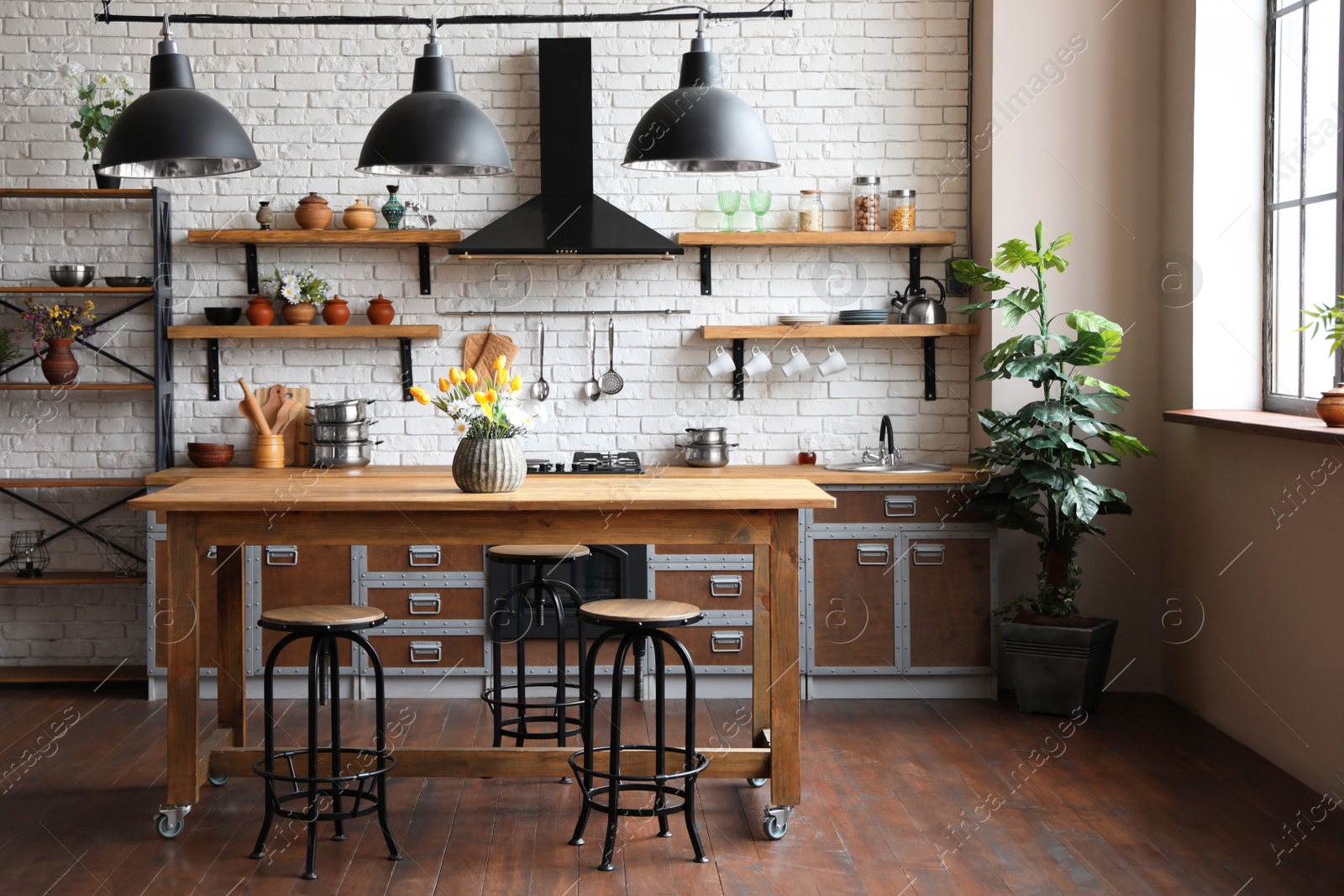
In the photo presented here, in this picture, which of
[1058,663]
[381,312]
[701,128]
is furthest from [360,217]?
[1058,663]

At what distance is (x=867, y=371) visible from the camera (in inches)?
207

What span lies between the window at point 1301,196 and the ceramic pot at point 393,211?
3.38 m

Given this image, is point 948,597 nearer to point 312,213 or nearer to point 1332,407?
point 1332,407

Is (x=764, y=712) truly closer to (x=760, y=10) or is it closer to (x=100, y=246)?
(x=760, y=10)

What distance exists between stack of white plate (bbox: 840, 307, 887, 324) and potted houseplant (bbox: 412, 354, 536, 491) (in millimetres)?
2040

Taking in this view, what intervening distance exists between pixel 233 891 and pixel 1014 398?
3.48 m

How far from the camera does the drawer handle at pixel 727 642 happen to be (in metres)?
4.69

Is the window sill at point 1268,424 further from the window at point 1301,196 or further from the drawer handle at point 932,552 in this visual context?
the drawer handle at point 932,552

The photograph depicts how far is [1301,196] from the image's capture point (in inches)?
161

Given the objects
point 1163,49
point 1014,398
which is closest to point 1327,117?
point 1163,49

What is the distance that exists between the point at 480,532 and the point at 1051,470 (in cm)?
227

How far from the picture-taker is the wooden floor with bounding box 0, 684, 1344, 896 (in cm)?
298

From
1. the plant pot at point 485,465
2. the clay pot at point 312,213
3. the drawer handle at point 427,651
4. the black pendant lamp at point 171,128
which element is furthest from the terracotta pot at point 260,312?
the plant pot at point 485,465

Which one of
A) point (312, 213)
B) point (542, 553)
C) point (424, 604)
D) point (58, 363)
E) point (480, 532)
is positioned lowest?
point (424, 604)
